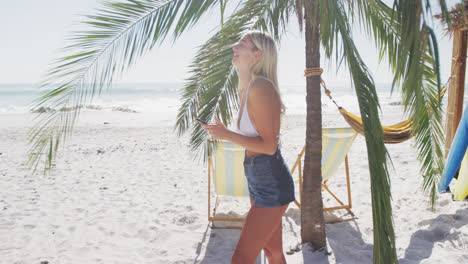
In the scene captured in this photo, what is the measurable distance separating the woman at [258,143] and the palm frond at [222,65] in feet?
3.39

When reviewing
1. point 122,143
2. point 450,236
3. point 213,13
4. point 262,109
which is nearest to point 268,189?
point 262,109

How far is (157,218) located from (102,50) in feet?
7.75

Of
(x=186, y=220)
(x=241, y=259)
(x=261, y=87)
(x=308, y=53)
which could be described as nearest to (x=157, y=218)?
(x=186, y=220)

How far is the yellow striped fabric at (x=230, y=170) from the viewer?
12.1ft

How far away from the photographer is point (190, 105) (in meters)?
3.53

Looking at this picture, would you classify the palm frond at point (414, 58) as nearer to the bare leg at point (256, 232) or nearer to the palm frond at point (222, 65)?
the palm frond at point (222, 65)

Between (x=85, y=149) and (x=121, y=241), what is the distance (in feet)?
17.6

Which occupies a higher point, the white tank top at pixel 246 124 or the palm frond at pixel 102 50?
the palm frond at pixel 102 50

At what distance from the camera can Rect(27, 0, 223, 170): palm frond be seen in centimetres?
181

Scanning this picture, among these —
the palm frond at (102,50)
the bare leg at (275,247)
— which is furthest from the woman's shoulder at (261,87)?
the bare leg at (275,247)

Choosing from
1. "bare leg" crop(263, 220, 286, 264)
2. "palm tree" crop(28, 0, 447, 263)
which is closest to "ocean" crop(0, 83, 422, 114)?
"palm tree" crop(28, 0, 447, 263)

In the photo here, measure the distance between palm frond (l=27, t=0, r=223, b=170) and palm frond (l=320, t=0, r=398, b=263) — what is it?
812 mm

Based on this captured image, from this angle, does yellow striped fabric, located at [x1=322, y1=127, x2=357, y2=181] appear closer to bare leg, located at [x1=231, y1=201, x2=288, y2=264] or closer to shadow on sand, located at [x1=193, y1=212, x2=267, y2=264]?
shadow on sand, located at [x1=193, y1=212, x2=267, y2=264]

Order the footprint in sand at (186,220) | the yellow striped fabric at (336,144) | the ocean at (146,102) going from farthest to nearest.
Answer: the ocean at (146,102), the yellow striped fabric at (336,144), the footprint in sand at (186,220)
